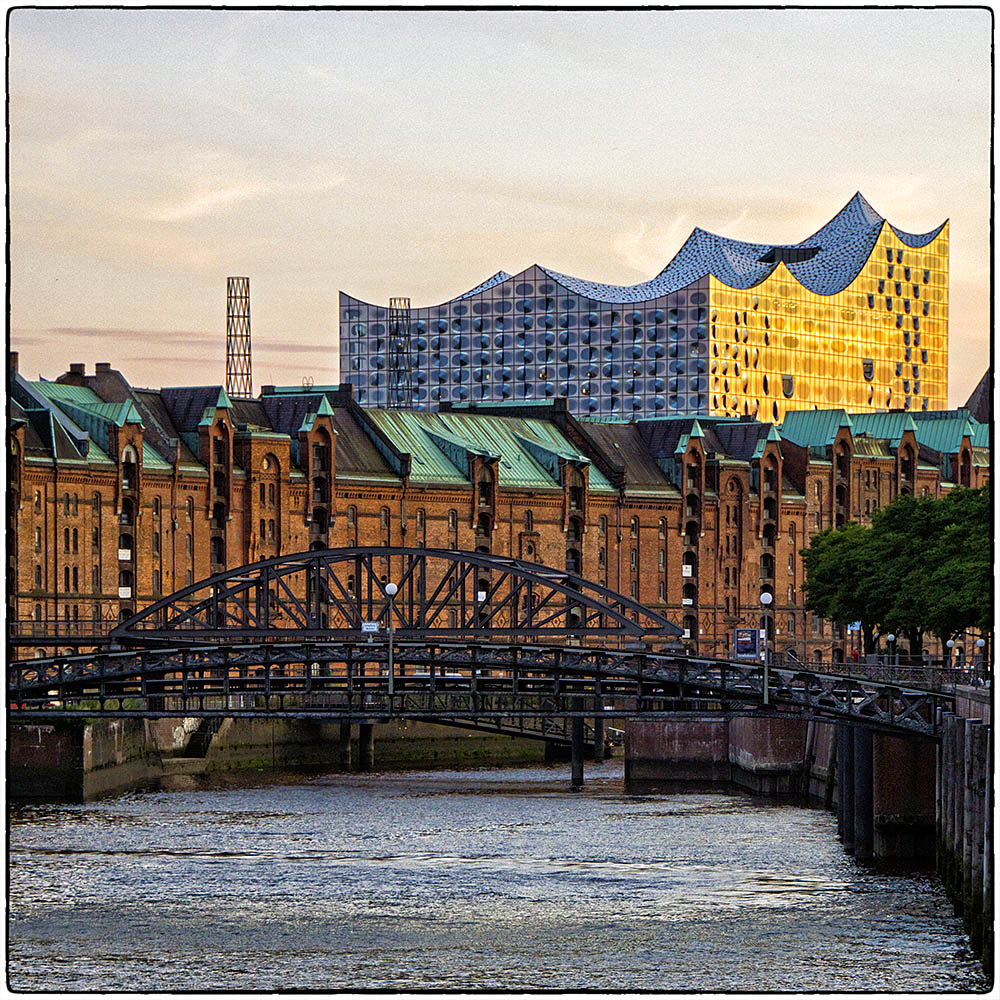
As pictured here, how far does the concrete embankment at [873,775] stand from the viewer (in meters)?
64.1

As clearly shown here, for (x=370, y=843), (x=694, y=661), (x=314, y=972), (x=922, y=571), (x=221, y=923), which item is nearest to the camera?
(x=314, y=972)

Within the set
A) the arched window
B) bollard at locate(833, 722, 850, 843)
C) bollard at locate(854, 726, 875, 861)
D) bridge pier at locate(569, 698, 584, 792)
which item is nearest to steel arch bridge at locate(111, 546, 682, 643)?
the arched window

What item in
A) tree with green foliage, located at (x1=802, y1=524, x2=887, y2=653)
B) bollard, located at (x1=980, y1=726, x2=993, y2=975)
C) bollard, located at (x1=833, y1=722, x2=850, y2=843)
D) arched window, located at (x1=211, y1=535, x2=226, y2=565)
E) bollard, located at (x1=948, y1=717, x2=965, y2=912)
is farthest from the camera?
arched window, located at (x1=211, y1=535, x2=226, y2=565)

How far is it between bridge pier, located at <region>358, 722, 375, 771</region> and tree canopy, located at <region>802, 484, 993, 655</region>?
24.5 m

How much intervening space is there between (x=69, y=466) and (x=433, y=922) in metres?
79.5

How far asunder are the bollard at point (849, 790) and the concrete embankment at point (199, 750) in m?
30.2

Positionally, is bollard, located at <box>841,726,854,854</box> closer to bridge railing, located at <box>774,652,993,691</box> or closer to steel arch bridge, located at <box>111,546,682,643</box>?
bridge railing, located at <box>774,652,993,691</box>

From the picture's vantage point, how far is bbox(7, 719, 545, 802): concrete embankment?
109750 mm

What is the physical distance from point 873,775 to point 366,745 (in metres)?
59.8

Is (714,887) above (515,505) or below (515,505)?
below

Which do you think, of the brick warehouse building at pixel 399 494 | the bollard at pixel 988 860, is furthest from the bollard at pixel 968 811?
the brick warehouse building at pixel 399 494

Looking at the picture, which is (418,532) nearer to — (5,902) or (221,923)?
(221,923)

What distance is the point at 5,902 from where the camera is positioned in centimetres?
4497

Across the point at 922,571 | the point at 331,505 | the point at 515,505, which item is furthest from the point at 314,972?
the point at 515,505
